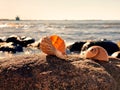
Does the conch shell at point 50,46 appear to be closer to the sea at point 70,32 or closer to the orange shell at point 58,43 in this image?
the orange shell at point 58,43

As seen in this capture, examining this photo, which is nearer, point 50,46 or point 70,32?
point 50,46

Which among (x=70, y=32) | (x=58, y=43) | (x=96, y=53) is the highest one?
(x=58, y=43)

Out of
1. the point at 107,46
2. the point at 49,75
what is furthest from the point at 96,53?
the point at 107,46

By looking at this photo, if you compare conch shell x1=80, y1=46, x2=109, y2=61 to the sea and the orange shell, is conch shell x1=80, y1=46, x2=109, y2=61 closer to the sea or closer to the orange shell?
the orange shell

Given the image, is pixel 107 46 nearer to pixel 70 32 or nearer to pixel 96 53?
pixel 96 53

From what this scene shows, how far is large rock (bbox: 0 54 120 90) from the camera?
5320 millimetres

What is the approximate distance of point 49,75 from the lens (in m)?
5.41

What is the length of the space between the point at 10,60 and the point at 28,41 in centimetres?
2328

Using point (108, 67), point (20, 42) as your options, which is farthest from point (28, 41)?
point (108, 67)

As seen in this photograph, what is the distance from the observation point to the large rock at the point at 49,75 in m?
5.32

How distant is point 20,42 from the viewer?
29.4 meters

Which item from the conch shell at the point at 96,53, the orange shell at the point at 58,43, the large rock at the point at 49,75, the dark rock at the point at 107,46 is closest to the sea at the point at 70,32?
the dark rock at the point at 107,46

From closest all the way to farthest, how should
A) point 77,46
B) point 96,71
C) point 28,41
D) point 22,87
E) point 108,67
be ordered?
point 22,87 < point 96,71 < point 108,67 < point 77,46 < point 28,41

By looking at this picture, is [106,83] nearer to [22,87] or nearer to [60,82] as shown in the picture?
[60,82]
